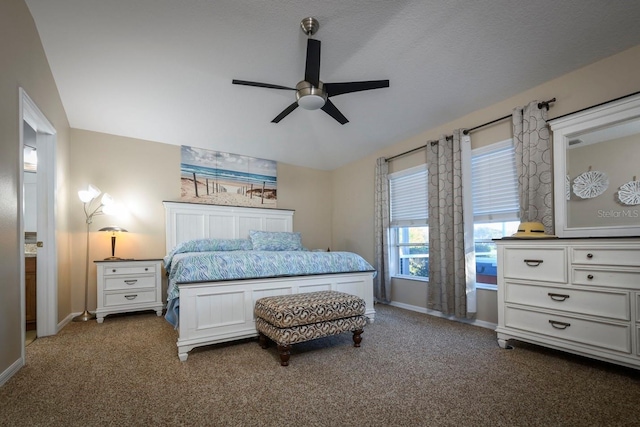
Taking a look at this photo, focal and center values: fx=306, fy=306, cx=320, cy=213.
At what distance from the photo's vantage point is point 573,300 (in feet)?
7.77

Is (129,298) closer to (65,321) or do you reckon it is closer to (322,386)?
(65,321)

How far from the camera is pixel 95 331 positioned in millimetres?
3424

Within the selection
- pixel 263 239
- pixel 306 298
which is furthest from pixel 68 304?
pixel 306 298

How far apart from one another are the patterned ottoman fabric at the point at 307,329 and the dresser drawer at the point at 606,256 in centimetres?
179

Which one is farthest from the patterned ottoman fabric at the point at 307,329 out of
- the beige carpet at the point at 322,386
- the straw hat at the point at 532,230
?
the straw hat at the point at 532,230

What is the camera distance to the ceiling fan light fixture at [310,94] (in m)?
2.52

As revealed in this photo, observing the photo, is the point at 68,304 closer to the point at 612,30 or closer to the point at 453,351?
the point at 453,351

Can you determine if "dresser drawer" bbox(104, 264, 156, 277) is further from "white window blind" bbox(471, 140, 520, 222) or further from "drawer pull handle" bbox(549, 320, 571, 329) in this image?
"drawer pull handle" bbox(549, 320, 571, 329)

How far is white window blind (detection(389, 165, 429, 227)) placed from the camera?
4.31 metres

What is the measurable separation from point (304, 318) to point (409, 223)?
8.37 feet

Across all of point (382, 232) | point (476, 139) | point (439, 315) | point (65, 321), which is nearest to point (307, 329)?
point (439, 315)

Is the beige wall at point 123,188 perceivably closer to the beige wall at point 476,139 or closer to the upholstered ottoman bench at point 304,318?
the upholstered ottoman bench at point 304,318

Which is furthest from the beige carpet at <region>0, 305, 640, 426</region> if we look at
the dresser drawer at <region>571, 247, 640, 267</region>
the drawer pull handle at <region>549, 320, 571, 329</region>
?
the dresser drawer at <region>571, 247, 640, 267</region>

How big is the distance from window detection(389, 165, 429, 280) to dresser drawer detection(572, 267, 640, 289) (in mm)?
2006
